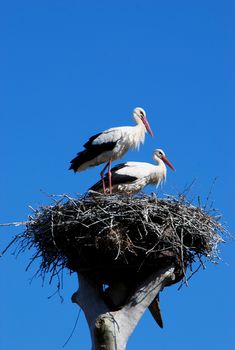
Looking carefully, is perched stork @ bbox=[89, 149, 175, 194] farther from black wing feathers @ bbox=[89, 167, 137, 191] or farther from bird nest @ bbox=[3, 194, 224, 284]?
bird nest @ bbox=[3, 194, 224, 284]

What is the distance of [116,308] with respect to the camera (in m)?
7.75

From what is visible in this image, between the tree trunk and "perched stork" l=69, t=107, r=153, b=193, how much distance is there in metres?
2.65

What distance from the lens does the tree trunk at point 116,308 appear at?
288 inches

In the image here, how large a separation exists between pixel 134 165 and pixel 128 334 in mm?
3676

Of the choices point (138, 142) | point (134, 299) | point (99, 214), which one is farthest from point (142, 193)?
point (138, 142)

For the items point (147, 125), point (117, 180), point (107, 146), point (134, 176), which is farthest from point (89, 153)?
point (147, 125)

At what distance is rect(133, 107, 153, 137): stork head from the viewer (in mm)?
11242

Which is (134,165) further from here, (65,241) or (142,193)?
(65,241)

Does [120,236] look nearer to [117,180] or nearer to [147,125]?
[117,180]

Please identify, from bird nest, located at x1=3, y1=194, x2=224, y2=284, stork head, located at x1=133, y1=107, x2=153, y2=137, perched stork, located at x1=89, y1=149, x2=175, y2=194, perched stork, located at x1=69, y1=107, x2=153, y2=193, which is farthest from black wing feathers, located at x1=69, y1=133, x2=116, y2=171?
bird nest, located at x1=3, y1=194, x2=224, y2=284

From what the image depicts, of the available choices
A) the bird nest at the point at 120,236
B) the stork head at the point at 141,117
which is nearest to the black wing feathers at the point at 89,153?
the stork head at the point at 141,117

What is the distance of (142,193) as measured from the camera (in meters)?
8.70

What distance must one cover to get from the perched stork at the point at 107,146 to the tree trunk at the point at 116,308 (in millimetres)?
2648

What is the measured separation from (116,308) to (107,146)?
330 centimetres
